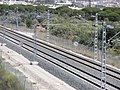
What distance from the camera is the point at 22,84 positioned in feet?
63.6

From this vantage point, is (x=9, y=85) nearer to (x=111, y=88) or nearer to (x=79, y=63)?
(x=111, y=88)

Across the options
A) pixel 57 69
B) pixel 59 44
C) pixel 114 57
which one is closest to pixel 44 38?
pixel 59 44

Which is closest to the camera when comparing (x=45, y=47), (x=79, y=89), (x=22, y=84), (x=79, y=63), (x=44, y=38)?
(x=22, y=84)

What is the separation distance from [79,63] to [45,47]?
1130 centimetres

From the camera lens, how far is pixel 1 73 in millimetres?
23250

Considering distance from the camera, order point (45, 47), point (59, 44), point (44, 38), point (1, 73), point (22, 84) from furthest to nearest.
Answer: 1. point (44, 38)
2. point (59, 44)
3. point (45, 47)
4. point (1, 73)
5. point (22, 84)

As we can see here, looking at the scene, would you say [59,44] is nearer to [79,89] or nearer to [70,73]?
[70,73]

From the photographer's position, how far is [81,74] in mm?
23969

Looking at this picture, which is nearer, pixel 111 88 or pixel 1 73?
pixel 111 88

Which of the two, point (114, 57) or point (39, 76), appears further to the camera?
point (114, 57)

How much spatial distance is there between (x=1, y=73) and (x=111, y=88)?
7.30 meters

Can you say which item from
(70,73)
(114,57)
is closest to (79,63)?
(114,57)

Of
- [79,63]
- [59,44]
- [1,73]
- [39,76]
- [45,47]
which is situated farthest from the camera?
[59,44]

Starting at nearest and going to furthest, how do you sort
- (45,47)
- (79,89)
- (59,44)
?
1. (79,89)
2. (45,47)
3. (59,44)
